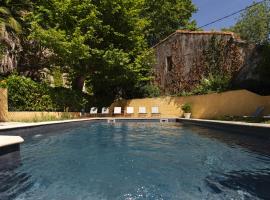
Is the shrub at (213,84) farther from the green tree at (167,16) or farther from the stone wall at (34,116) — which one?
the green tree at (167,16)

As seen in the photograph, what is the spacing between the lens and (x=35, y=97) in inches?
654

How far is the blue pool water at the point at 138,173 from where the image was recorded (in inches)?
187

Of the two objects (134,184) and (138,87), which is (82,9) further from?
(134,184)

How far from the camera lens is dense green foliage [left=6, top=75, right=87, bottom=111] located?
603 inches

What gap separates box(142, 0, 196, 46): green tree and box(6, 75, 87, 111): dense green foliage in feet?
56.7

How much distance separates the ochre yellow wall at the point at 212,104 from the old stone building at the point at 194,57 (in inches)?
80.5

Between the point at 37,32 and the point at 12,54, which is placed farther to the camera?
the point at 12,54

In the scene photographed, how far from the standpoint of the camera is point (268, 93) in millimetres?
16656

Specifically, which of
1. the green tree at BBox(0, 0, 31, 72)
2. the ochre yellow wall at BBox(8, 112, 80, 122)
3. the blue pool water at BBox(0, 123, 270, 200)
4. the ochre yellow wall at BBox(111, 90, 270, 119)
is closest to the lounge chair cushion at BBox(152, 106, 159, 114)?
the ochre yellow wall at BBox(111, 90, 270, 119)

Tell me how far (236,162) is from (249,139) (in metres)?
3.60

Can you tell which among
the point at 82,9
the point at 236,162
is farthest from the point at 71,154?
the point at 82,9

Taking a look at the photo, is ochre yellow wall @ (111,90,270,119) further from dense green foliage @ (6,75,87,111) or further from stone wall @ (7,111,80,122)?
stone wall @ (7,111,80,122)

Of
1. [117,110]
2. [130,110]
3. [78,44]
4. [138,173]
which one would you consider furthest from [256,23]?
[138,173]

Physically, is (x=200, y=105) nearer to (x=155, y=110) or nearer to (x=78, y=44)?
(x=155, y=110)
